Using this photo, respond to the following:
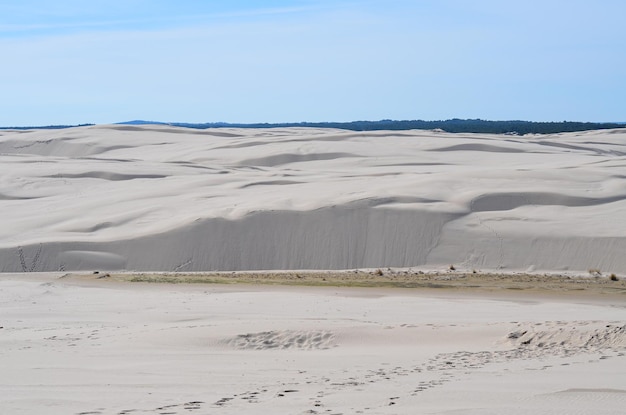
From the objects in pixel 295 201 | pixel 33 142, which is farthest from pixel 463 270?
pixel 33 142

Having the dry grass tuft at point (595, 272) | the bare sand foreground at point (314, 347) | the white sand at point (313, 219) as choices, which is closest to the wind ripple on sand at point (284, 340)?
the bare sand foreground at point (314, 347)

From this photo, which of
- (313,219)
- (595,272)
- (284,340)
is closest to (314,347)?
(284,340)

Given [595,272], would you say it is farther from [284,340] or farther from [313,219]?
[284,340]

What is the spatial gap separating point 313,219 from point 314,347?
11174 mm

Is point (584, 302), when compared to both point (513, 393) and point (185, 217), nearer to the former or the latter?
point (513, 393)

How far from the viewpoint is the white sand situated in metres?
18.3

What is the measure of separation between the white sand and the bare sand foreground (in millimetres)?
2833

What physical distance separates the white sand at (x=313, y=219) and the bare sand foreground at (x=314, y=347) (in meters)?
2.83

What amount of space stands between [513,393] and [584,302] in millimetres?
6914

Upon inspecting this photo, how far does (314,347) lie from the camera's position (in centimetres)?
915

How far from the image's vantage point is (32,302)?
493 inches

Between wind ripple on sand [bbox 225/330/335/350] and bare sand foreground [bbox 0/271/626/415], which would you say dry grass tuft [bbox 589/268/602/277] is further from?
wind ripple on sand [bbox 225/330/335/350]

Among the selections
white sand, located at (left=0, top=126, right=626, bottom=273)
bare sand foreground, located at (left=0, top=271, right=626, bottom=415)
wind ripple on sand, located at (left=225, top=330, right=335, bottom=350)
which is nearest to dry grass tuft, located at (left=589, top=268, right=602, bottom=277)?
white sand, located at (left=0, top=126, right=626, bottom=273)

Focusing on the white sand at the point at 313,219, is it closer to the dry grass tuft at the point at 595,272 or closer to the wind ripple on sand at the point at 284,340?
the dry grass tuft at the point at 595,272
